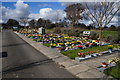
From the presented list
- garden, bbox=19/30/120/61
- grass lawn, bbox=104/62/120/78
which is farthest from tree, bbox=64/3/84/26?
grass lawn, bbox=104/62/120/78

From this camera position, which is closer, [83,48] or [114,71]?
[114,71]

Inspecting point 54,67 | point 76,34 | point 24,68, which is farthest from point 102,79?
point 76,34

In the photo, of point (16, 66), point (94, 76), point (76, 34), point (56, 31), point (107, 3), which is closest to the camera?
point (94, 76)

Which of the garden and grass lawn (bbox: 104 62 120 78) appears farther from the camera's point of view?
the garden

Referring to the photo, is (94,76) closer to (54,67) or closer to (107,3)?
(54,67)

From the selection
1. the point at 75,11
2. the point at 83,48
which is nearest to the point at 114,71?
the point at 83,48

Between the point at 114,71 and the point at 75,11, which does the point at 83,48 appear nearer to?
the point at 114,71

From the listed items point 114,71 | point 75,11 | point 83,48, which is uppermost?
point 75,11

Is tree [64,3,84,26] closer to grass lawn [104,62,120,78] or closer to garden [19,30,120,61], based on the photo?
garden [19,30,120,61]

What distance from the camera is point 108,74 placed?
17.0ft

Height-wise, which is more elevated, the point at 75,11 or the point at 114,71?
the point at 75,11

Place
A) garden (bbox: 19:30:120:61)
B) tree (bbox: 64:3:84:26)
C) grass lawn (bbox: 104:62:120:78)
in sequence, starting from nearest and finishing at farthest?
grass lawn (bbox: 104:62:120:78) → garden (bbox: 19:30:120:61) → tree (bbox: 64:3:84:26)

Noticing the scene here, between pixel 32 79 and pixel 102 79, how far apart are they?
3.20m

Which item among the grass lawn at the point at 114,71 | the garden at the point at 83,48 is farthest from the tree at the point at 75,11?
the grass lawn at the point at 114,71
